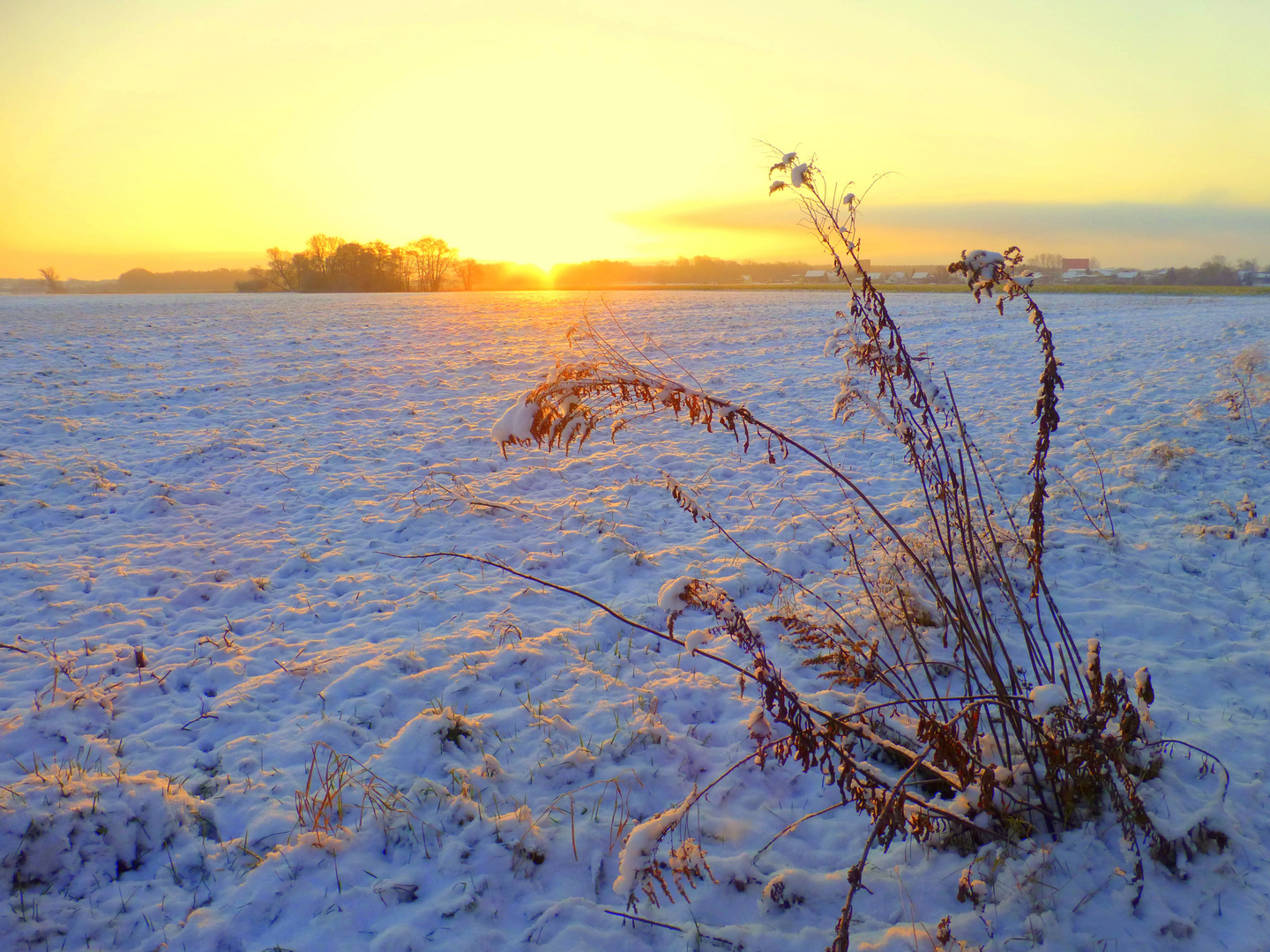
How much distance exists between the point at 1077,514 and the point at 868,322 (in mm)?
4761

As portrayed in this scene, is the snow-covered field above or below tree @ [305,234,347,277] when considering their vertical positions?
below

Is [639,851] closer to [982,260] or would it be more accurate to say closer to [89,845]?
[982,260]

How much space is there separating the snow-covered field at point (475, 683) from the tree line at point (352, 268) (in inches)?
2075

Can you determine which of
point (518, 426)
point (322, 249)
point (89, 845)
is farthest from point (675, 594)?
point (322, 249)

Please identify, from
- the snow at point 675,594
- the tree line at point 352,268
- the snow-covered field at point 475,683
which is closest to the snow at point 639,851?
the snow at point 675,594

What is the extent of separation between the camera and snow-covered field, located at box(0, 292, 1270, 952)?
2.46 meters

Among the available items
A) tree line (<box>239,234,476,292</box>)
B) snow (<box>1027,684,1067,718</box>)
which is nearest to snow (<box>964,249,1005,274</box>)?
snow (<box>1027,684,1067,718</box>)

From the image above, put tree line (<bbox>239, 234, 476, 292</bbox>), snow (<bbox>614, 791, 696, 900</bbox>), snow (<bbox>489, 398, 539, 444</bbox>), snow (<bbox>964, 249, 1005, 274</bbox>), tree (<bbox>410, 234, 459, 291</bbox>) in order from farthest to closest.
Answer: tree (<bbox>410, 234, 459, 291</bbox>)
tree line (<bbox>239, 234, 476, 292</bbox>)
snow (<bbox>964, 249, 1005, 274</bbox>)
snow (<bbox>489, 398, 539, 444</bbox>)
snow (<bbox>614, 791, 696, 900</bbox>)

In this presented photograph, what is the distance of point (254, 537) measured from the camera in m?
5.93

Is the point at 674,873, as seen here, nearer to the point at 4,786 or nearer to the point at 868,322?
the point at 868,322

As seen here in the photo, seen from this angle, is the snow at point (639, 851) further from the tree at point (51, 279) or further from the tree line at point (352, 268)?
the tree at point (51, 279)

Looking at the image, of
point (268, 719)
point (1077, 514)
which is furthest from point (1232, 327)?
point (268, 719)

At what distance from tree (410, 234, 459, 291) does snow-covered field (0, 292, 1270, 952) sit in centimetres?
5891

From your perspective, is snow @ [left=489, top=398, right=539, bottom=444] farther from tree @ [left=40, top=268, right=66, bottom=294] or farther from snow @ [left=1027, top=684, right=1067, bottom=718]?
tree @ [left=40, top=268, right=66, bottom=294]
